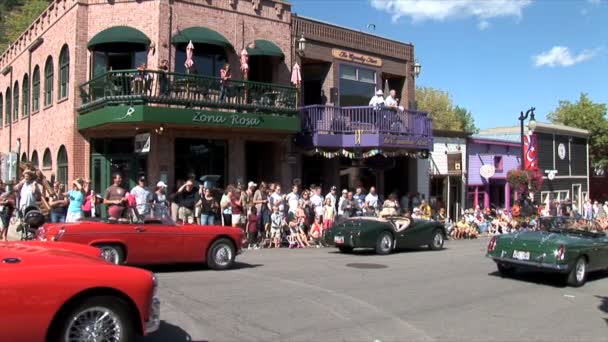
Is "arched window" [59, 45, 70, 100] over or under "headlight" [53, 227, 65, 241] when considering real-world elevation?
over

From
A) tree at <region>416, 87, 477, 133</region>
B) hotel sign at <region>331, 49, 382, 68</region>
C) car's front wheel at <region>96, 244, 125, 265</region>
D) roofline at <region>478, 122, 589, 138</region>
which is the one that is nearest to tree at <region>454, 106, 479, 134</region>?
tree at <region>416, 87, 477, 133</region>

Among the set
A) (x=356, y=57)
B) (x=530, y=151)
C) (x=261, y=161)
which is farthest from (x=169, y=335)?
(x=530, y=151)

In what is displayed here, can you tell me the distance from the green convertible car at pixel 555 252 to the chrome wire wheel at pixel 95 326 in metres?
8.14

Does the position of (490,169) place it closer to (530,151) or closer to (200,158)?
(530,151)

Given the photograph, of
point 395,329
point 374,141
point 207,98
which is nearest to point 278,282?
point 395,329

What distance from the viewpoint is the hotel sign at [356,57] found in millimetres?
22781

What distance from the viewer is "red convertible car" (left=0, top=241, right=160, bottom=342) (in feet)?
14.8

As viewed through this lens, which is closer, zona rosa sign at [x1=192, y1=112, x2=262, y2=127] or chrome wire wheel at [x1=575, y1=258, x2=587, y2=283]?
chrome wire wheel at [x1=575, y1=258, x2=587, y2=283]

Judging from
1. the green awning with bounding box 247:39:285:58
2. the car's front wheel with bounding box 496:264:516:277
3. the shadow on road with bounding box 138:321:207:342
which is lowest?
the car's front wheel with bounding box 496:264:516:277

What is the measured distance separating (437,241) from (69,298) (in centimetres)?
1323

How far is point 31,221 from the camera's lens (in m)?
12.1

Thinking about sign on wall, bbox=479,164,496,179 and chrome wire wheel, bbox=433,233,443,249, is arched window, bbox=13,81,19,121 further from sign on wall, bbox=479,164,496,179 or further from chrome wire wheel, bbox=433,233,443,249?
sign on wall, bbox=479,164,496,179

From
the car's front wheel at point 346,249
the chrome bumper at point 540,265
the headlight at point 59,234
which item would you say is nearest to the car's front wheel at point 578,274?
the chrome bumper at point 540,265

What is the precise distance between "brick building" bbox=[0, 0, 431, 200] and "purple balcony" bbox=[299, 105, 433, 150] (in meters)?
0.16
